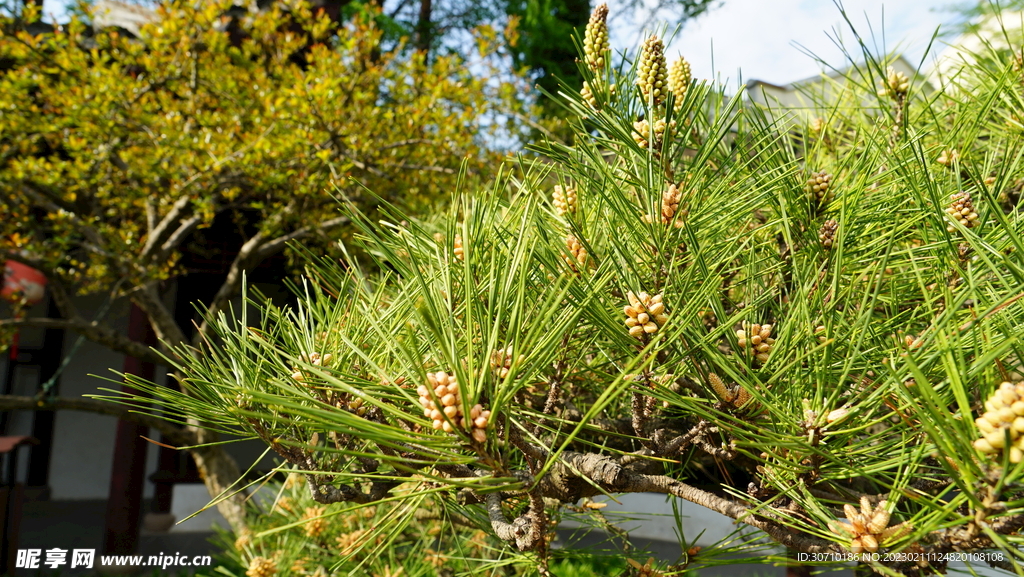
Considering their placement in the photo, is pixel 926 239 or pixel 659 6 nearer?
pixel 926 239

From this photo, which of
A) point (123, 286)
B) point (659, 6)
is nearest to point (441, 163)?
point (123, 286)

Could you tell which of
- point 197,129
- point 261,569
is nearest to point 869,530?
point 261,569

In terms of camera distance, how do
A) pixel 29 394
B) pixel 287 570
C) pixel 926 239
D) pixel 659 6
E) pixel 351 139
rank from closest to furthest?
pixel 926 239, pixel 287 570, pixel 351 139, pixel 29 394, pixel 659 6

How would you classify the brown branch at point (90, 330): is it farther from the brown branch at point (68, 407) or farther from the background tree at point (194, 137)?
the brown branch at point (68, 407)

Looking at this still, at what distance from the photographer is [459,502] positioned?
0.57 meters

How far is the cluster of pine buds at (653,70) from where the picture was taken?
0.41 m

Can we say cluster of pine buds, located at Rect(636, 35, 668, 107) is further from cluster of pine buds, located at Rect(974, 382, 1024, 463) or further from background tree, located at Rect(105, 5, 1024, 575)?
cluster of pine buds, located at Rect(974, 382, 1024, 463)

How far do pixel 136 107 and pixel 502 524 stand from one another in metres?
2.27

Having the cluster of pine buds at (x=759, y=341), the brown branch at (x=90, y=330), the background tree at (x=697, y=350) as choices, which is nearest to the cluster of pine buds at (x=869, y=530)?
the background tree at (x=697, y=350)

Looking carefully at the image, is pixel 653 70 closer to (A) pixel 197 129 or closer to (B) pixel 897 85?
(B) pixel 897 85

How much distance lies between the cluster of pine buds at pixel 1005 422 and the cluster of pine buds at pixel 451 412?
209 mm

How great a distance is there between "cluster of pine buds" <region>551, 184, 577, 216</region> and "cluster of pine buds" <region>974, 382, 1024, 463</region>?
28 centimetres

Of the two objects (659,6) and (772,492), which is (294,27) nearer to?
(772,492)

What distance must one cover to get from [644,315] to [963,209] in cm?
25
